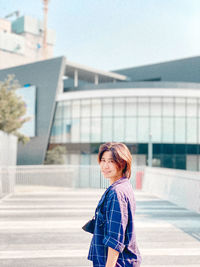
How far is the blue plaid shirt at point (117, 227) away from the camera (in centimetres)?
262

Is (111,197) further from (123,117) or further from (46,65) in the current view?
(46,65)

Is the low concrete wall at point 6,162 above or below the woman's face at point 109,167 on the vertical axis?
below

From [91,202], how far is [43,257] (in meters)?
8.10

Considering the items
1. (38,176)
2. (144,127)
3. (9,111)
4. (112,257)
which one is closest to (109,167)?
(112,257)

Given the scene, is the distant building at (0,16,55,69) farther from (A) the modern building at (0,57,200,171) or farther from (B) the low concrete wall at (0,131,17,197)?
(B) the low concrete wall at (0,131,17,197)

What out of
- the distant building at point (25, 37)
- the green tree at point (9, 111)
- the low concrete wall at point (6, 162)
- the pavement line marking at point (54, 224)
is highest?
the distant building at point (25, 37)

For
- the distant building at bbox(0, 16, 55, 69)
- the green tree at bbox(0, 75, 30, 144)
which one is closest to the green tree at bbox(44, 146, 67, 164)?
the green tree at bbox(0, 75, 30, 144)

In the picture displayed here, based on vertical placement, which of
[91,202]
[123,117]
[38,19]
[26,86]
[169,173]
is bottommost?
[91,202]

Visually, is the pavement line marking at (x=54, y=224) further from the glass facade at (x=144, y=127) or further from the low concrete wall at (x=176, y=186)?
the glass facade at (x=144, y=127)

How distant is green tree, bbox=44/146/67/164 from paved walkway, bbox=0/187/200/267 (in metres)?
26.6

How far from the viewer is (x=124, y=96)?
1566 inches

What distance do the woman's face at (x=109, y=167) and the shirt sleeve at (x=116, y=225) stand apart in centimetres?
24

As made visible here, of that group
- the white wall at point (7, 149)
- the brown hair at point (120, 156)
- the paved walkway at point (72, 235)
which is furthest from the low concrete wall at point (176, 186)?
the brown hair at point (120, 156)

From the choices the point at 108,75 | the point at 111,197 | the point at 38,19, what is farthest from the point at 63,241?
the point at 38,19
